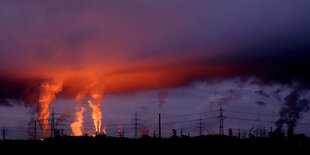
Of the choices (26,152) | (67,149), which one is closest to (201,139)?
(67,149)

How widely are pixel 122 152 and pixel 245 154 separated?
25352 mm

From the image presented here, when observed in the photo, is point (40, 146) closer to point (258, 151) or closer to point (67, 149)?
point (67, 149)

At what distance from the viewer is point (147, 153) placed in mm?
78750

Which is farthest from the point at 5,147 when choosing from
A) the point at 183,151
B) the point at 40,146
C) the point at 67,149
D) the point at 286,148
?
the point at 286,148

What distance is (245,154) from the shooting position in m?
79.1

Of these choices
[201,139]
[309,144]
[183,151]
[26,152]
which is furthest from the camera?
[201,139]

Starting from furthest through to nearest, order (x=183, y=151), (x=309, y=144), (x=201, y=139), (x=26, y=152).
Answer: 1. (x=201, y=139)
2. (x=309, y=144)
3. (x=183, y=151)
4. (x=26, y=152)

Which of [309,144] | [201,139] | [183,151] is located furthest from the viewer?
[201,139]

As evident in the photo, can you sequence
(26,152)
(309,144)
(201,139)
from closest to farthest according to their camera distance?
(26,152) < (309,144) < (201,139)

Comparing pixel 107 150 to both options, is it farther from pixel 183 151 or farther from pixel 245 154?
pixel 245 154

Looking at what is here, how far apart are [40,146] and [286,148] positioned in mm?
54360

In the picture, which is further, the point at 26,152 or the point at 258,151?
the point at 258,151

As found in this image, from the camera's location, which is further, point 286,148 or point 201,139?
point 201,139

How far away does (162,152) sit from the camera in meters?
79.6
